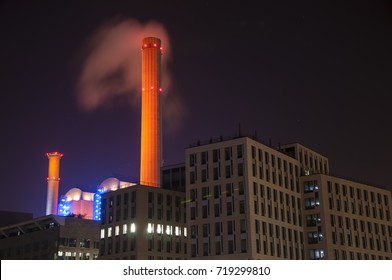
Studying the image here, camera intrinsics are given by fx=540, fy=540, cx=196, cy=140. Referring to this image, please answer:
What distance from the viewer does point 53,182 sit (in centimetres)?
17138

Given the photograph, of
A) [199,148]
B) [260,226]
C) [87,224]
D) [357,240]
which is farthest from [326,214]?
[87,224]

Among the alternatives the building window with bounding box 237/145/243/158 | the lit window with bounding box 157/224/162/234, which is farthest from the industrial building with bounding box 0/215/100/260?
the building window with bounding box 237/145/243/158

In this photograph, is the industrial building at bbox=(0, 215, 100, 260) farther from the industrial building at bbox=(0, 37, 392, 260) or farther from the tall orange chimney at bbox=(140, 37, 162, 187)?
the tall orange chimney at bbox=(140, 37, 162, 187)

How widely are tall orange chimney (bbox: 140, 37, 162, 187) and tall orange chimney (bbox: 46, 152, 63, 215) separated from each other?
43881 millimetres

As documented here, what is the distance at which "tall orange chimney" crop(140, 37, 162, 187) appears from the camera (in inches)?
5408

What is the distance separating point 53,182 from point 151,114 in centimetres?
4871

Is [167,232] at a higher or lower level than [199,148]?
lower

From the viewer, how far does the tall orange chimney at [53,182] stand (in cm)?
16868

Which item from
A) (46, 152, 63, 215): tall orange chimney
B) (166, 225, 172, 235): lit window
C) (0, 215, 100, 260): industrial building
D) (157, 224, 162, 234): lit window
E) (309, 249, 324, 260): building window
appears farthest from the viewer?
(46, 152, 63, 215): tall orange chimney
